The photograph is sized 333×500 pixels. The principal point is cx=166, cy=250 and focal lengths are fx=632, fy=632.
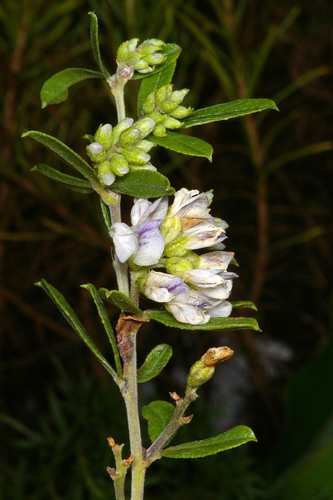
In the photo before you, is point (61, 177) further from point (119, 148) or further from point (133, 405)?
point (133, 405)

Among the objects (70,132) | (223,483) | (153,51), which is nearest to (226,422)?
(223,483)

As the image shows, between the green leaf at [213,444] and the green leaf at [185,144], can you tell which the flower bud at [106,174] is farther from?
the green leaf at [213,444]

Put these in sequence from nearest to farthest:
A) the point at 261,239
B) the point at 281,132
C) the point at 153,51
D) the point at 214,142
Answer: the point at 153,51 → the point at 261,239 → the point at 214,142 → the point at 281,132

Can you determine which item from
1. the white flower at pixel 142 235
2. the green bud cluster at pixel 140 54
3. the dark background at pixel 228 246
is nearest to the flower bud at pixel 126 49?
the green bud cluster at pixel 140 54

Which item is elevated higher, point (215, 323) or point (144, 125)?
point (144, 125)

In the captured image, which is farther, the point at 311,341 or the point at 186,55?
the point at 311,341

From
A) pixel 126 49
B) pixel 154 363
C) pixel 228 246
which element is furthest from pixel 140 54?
pixel 228 246

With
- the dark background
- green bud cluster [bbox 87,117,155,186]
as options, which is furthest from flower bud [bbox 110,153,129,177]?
the dark background

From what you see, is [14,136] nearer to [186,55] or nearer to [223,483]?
[186,55]
